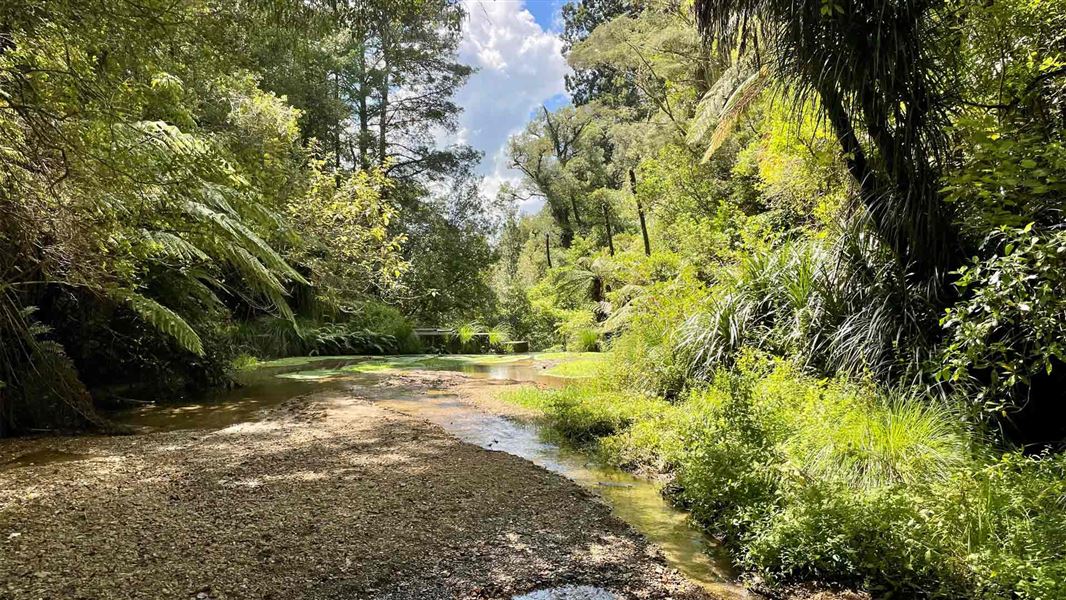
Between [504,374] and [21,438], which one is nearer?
[21,438]

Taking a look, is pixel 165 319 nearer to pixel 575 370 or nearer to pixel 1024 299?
pixel 575 370

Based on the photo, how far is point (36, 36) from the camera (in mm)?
3281

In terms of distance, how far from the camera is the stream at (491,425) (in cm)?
318

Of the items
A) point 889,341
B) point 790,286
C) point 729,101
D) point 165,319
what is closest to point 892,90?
point 889,341

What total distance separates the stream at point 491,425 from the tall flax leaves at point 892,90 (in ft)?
8.60

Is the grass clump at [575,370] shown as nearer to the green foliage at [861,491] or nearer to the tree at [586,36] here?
the green foliage at [861,491]

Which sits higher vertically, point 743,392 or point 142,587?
point 743,392

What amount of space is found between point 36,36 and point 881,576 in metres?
5.23

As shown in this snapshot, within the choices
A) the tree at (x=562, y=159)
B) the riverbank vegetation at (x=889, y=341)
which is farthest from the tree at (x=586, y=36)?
the riverbank vegetation at (x=889, y=341)

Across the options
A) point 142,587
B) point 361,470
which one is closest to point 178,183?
point 361,470

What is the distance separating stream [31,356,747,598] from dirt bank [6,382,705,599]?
220 millimetres

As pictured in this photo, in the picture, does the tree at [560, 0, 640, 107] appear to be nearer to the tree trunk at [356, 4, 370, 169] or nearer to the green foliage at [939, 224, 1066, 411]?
the tree trunk at [356, 4, 370, 169]

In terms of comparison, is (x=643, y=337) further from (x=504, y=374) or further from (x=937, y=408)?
(x=504, y=374)

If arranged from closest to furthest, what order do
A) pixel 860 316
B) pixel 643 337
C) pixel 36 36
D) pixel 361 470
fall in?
pixel 36 36, pixel 361 470, pixel 860 316, pixel 643 337
